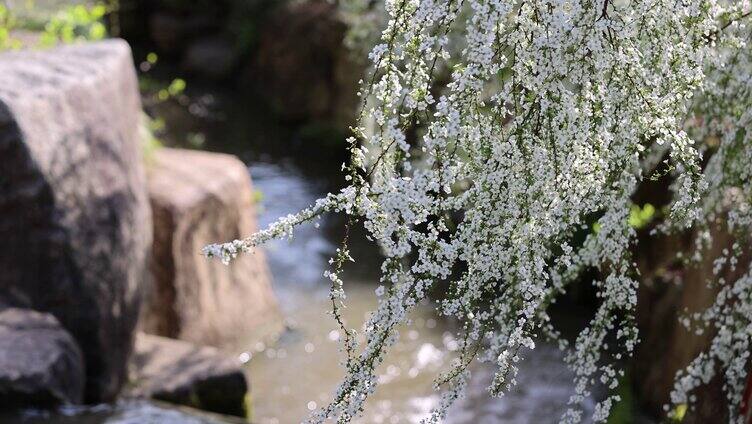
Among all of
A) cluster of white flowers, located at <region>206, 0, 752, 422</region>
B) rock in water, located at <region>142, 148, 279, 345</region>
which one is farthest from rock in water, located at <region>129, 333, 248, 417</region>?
cluster of white flowers, located at <region>206, 0, 752, 422</region>

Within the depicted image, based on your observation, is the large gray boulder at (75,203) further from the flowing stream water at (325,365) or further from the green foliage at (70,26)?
the green foliage at (70,26)

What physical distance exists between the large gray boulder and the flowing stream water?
17.3 inches

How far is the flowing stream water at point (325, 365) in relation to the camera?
543cm

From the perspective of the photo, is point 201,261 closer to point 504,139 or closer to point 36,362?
point 36,362

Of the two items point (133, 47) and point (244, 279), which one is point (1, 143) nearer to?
point (244, 279)

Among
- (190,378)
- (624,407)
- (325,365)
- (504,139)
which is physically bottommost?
(504,139)

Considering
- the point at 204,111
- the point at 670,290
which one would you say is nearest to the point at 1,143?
the point at 670,290

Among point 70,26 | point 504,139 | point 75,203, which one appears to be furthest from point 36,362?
point 70,26

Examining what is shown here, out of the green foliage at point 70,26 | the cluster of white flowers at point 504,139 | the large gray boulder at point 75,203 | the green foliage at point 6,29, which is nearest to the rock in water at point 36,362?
the large gray boulder at point 75,203

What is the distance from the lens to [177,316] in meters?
5.76

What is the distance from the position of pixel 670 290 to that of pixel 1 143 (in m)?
3.51

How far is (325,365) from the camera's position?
612 centimetres

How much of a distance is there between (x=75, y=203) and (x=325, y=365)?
7.24 feet

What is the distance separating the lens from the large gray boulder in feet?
13.9
